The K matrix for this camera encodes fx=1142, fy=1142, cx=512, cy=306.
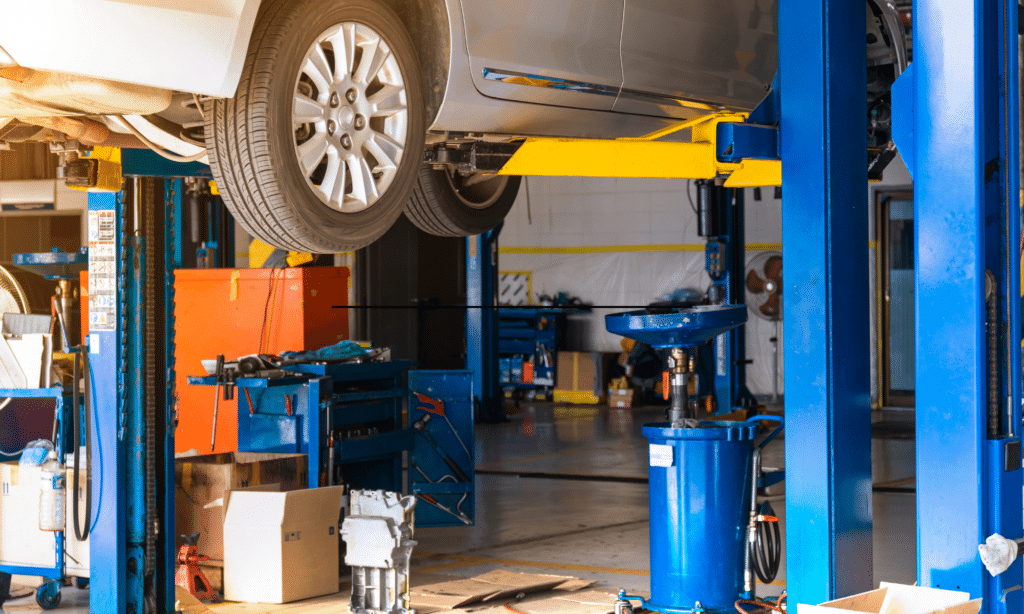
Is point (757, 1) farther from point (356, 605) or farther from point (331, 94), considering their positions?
point (356, 605)

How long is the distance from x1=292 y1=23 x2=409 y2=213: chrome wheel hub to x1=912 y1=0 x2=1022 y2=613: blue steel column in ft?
5.03

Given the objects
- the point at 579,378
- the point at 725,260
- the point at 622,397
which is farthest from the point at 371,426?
the point at 579,378

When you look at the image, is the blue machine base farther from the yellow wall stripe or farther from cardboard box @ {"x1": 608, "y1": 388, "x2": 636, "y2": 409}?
the yellow wall stripe

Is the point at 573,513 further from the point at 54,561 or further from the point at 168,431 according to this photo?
the point at 54,561

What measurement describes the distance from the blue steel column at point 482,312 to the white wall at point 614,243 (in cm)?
261

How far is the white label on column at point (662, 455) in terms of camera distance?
476cm

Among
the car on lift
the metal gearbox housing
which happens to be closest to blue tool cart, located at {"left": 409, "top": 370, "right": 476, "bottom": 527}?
the metal gearbox housing

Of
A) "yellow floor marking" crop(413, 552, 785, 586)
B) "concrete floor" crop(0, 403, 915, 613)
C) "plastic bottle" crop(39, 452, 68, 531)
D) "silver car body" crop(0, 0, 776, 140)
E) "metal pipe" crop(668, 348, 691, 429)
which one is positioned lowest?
"yellow floor marking" crop(413, 552, 785, 586)

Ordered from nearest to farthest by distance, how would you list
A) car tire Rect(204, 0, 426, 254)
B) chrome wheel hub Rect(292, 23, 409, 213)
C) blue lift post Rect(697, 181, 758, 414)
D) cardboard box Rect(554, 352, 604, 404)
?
car tire Rect(204, 0, 426, 254) < chrome wheel hub Rect(292, 23, 409, 213) < blue lift post Rect(697, 181, 758, 414) < cardboard box Rect(554, 352, 604, 404)

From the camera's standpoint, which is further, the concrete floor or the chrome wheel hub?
the concrete floor

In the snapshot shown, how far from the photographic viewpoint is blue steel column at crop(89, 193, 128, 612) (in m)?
4.84

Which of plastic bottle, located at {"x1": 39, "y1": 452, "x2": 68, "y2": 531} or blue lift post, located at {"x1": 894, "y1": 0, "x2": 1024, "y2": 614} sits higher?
blue lift post, located at {"x1": 894, "y1": 0, "x2": 1024, "y2": 614}

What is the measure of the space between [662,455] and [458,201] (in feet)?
4.68

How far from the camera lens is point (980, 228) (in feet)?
9.97
